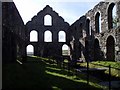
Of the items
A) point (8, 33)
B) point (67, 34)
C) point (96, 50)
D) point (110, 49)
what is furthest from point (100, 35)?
point (67, 34)

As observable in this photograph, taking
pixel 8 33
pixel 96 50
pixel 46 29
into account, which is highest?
pixel 46 29

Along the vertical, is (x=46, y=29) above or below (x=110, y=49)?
above

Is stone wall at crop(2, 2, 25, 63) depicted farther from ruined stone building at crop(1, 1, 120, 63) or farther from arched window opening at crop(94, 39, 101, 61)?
arched window opening at crop(94, 39, 101, 61)

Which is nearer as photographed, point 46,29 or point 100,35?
point 100,35

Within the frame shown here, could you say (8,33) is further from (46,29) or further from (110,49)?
(46,29)

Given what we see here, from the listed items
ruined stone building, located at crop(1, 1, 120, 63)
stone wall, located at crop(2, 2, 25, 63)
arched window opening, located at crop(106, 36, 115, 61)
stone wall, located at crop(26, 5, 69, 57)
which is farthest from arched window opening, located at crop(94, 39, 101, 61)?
stone wall, located at crop(26, 5, 69, 57)

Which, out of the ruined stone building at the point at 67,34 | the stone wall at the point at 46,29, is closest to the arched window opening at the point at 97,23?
the ruined stone building at the point at 67,34

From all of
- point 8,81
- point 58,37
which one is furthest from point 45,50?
point 8,81

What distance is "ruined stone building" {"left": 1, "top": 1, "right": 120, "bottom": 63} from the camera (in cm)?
1906

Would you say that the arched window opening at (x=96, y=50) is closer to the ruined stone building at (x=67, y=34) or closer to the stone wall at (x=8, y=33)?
the ruined stone building at (x=67, y=34)

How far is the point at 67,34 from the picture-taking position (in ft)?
123

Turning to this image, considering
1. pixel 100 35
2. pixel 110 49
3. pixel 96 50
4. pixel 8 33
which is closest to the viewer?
pixel 8 33

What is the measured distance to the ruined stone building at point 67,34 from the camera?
62.5 feet

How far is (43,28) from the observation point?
37188 mm
